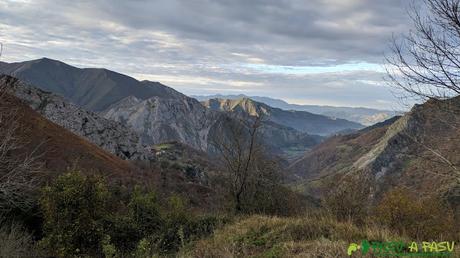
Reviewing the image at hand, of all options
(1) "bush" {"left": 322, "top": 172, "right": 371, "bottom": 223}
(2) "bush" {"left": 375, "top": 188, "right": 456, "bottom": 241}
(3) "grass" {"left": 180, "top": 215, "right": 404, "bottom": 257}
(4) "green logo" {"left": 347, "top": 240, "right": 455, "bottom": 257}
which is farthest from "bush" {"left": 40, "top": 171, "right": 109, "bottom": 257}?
(2) "bush" {"left": 375, "top": 188, "right": 456, "bottom": 241}

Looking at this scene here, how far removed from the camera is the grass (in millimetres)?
8097

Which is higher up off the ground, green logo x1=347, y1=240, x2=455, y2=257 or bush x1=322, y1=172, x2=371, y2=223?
green logo x1=347, y1=240, x2=455, y2=257

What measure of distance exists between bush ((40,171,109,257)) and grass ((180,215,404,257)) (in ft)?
22.1

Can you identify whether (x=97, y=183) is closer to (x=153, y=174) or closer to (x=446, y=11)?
(x=446, y=11)

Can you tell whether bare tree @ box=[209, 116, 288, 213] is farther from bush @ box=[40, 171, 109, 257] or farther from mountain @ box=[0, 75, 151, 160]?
mountain @ box=[0, 75, 151, 160]

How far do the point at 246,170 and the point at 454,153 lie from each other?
59.6 feet

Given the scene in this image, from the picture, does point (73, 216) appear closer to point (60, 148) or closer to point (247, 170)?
point (247, 170)

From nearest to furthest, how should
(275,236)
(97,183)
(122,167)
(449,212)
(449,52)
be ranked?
(275,236) → (449,52) → (97,183) → (449,212) → (122,167)

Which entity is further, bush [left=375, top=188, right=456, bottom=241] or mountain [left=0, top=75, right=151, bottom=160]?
mountain [left=0, top=75, right=151, bottom=160]

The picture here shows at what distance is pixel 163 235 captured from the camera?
16062mm

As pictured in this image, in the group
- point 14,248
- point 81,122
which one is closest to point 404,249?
point 14,248

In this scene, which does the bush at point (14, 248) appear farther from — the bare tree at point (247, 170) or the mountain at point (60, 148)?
the mountain at point (60, 148)

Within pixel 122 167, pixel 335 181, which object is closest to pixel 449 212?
pixel 335 181

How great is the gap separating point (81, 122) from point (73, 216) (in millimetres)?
62562
